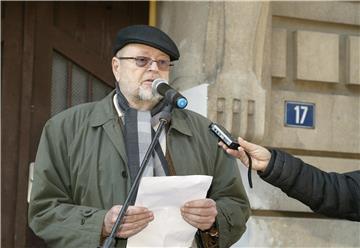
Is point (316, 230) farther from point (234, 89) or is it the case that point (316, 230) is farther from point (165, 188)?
point (165, 188)

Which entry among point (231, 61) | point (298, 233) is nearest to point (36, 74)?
point (231, 61)

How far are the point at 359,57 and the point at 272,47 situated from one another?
2.15 ft

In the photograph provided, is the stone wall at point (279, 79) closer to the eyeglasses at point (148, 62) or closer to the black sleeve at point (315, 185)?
the eyeglasses at point (148, 62)

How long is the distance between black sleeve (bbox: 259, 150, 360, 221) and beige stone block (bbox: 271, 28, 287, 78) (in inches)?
79.3

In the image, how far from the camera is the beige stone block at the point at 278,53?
557 centimetres

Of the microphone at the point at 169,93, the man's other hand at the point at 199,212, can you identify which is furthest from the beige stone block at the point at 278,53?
the man's other hand at the point at 199,212

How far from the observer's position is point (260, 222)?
5.33 m

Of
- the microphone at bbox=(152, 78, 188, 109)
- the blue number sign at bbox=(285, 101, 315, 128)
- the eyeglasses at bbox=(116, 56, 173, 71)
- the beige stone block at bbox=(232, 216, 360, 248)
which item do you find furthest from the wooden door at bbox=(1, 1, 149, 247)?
the microphone at bbox=(152, 78, 188, 109)

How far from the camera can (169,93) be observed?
320 centimetres

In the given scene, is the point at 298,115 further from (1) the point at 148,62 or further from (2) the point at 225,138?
(2) the point at 225,138

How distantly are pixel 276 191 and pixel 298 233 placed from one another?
1.01 ft

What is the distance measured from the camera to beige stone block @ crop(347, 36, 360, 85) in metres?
5.76

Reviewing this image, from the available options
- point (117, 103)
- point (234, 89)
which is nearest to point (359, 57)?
point (234, 89)

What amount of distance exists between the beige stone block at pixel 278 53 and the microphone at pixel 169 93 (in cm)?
217
